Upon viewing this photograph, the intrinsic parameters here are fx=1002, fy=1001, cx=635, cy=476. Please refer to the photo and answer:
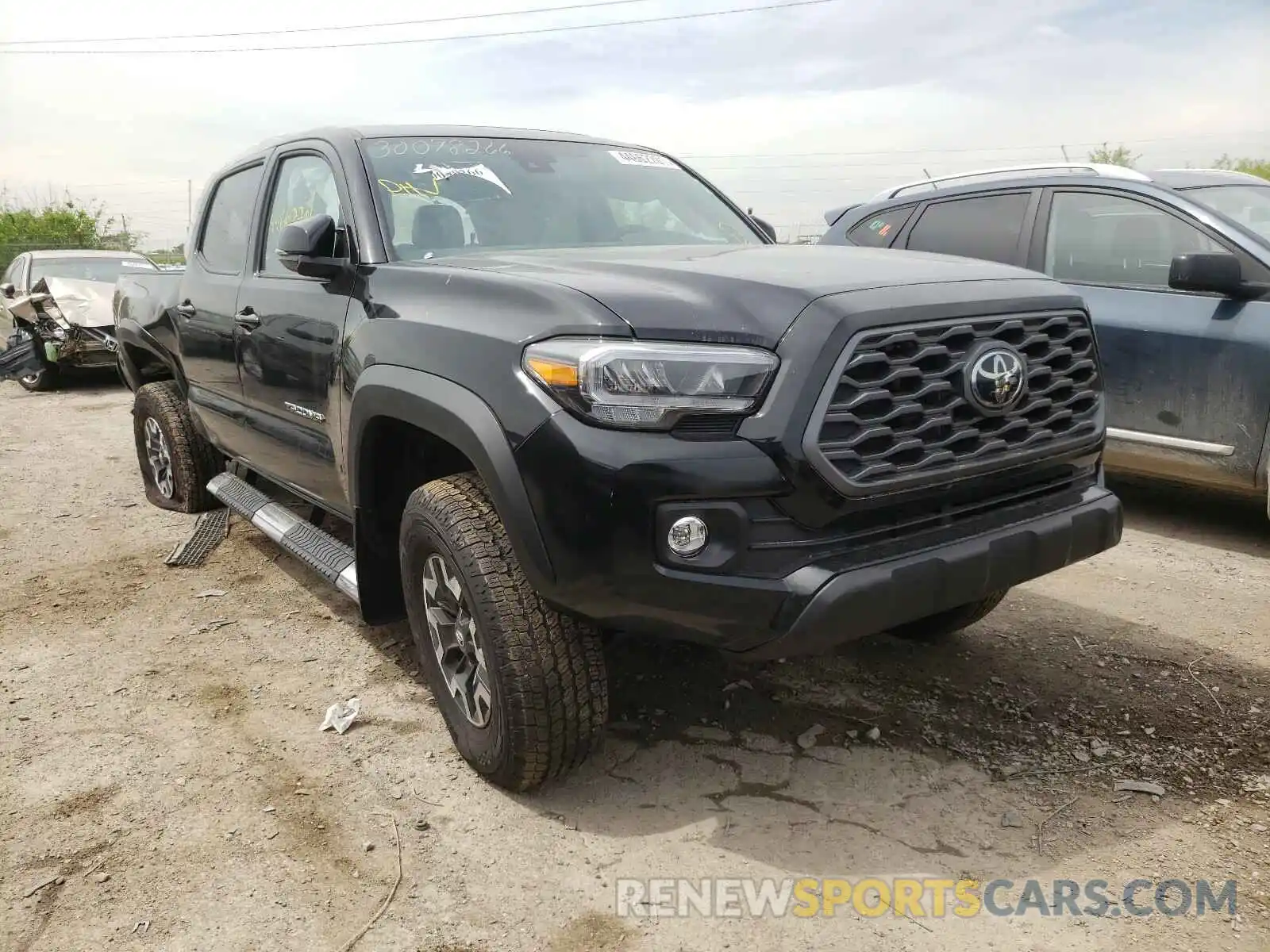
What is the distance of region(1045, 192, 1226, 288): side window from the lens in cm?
495

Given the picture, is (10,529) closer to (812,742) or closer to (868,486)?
(812,742)

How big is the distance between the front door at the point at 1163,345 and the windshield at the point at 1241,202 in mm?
225

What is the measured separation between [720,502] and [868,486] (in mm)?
340

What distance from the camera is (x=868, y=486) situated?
88.2 inches

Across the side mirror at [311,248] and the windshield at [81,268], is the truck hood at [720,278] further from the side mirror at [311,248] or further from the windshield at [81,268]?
the windshield at [81,268]

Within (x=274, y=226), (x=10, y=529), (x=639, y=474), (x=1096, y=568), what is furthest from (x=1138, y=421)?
(x=10, y=529)

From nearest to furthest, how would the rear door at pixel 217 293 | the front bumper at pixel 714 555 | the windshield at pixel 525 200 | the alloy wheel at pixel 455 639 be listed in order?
the front bumper at pixel 714 555, the alloy wheel at pixel 455 639, the windshield at pixel 525 200, the rear door at pixel 217 293

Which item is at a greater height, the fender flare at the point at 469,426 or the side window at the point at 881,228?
the side window at the point at 881,228

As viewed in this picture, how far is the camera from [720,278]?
2.42 meters

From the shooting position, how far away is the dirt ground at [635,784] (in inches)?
88.9

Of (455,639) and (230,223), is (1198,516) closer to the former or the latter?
(455,639)

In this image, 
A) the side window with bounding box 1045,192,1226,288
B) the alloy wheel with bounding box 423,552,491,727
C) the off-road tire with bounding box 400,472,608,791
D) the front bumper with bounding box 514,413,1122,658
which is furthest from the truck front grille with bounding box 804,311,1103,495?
the side window with bounding box 1045,192,1226,288

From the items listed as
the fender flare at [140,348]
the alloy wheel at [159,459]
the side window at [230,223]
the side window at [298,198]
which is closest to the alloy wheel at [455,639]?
the side window at [298,198]

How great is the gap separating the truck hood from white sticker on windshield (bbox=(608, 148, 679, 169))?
101cm
